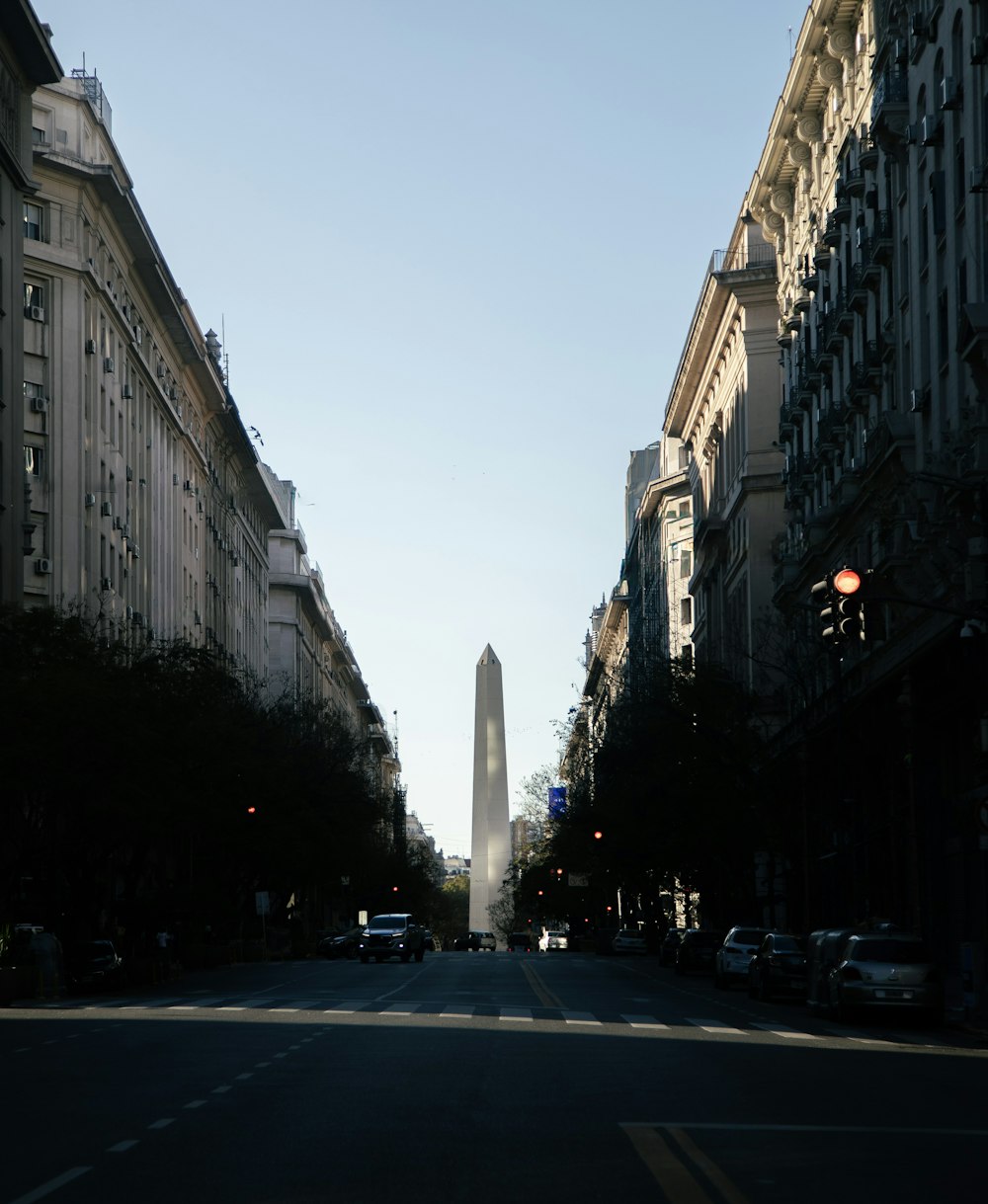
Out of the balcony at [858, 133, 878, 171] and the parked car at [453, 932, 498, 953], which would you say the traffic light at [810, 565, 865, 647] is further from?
the parked car at [453, 932, 498, 953]

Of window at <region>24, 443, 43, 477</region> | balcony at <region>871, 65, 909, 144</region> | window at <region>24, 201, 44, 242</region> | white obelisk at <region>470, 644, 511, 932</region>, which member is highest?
window at <region>24, 201, 44, 242</region>

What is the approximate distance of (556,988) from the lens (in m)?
47.3

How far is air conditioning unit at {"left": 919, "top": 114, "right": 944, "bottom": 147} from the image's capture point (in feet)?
155

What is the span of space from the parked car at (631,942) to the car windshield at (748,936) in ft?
140

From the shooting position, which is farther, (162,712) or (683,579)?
(683,579)

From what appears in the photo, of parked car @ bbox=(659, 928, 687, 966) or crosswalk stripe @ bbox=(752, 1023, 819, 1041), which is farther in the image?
parked car @ bbox=(659, 928, 687, 966)

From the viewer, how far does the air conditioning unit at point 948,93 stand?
149 ft

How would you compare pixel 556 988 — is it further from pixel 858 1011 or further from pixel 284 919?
pixel 284 919

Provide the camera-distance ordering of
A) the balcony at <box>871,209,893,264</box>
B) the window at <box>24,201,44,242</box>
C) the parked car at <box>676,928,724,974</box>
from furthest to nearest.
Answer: the window at <box>24,201,44,242</box>
the parked car at <box>676,928,724,974</box>
the balcony at <box>871,209,893,264</box>

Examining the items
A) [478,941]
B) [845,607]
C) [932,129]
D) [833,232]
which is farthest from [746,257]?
[845,607]

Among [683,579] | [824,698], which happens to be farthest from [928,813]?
[683,579]

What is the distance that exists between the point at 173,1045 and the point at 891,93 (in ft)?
121

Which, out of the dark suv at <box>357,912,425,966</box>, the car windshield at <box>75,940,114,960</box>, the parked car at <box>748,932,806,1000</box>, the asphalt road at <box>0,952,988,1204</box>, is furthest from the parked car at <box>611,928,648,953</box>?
the asphalt road at <box>0,952,988,1204</box>

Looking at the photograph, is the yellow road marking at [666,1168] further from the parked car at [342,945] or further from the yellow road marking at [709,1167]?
the parked car at [342,945]
